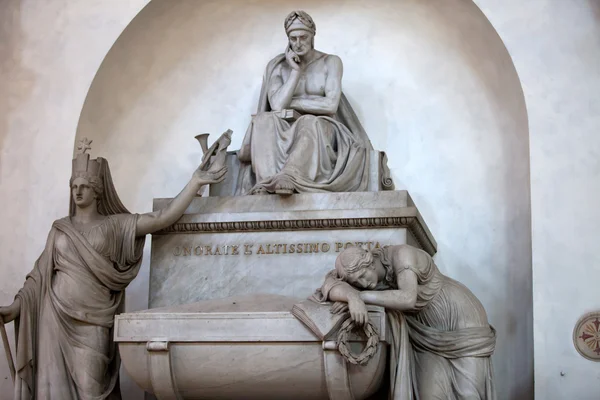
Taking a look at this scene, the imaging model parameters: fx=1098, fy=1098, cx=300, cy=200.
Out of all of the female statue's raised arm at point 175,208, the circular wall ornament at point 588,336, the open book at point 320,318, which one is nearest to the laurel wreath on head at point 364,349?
the open book at point 320,318

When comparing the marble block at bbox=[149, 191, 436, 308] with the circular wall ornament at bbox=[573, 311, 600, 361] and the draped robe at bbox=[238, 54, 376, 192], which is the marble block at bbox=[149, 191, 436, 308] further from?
the circular wall ornament at bbox=[573, 311, 600, 361]

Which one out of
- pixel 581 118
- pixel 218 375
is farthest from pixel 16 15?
pixel 581 118

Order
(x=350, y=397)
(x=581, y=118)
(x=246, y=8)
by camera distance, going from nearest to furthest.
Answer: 1. (x=350, y=397)
2. (x=581, y=118)
3. (x=246, y=8)

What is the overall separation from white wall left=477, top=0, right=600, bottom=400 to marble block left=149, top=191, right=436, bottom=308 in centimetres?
103

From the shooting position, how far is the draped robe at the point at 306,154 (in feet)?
26.0

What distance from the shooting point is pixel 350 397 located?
674 cm

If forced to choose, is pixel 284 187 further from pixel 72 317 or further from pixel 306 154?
pixel 72 317

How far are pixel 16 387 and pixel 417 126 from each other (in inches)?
159

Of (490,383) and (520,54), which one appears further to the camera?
(520,54)

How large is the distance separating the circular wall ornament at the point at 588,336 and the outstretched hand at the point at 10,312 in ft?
12.8

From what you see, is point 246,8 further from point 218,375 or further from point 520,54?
point 218,375

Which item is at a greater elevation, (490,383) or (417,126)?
(417,126)

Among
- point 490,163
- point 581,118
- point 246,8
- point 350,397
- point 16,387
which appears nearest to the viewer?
point 350,397

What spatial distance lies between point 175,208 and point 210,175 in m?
0.35
